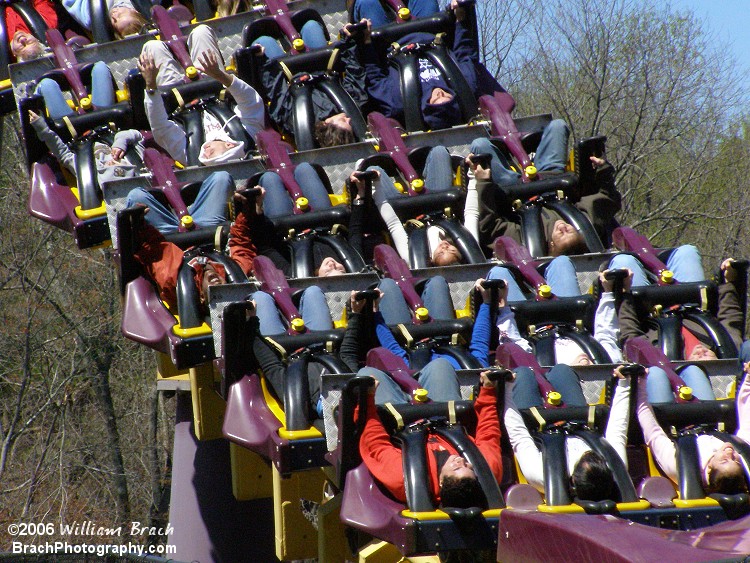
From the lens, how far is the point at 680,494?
15.6 ft

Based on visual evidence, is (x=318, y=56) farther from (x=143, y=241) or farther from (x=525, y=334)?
(x=525, y=334)

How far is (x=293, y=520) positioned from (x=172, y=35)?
10.7 ft

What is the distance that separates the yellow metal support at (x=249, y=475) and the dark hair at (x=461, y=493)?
225cm

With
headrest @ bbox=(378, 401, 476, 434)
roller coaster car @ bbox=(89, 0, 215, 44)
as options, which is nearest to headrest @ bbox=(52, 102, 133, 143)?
roller coaster car @ bbox=(89, 0, 215, 44)

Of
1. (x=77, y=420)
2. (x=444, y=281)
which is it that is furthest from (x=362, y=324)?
(x=77, y=420)

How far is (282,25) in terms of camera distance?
7.80 m

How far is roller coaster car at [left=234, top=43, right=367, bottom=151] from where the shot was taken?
7.28 m

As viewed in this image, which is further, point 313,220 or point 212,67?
point 212,67

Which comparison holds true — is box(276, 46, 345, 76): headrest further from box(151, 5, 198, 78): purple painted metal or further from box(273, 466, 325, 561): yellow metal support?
box(273, 466, 325, 561): yellow metal support

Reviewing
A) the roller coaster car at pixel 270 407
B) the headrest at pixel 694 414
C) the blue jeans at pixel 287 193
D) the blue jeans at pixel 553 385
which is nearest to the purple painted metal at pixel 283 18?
the blue jeans at pixel 287 193

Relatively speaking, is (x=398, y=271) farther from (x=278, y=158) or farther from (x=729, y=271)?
(x=729, y=271)

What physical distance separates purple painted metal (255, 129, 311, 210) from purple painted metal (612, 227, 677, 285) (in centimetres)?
170

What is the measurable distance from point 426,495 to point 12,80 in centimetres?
430

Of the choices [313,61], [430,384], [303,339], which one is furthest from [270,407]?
[313,61]
